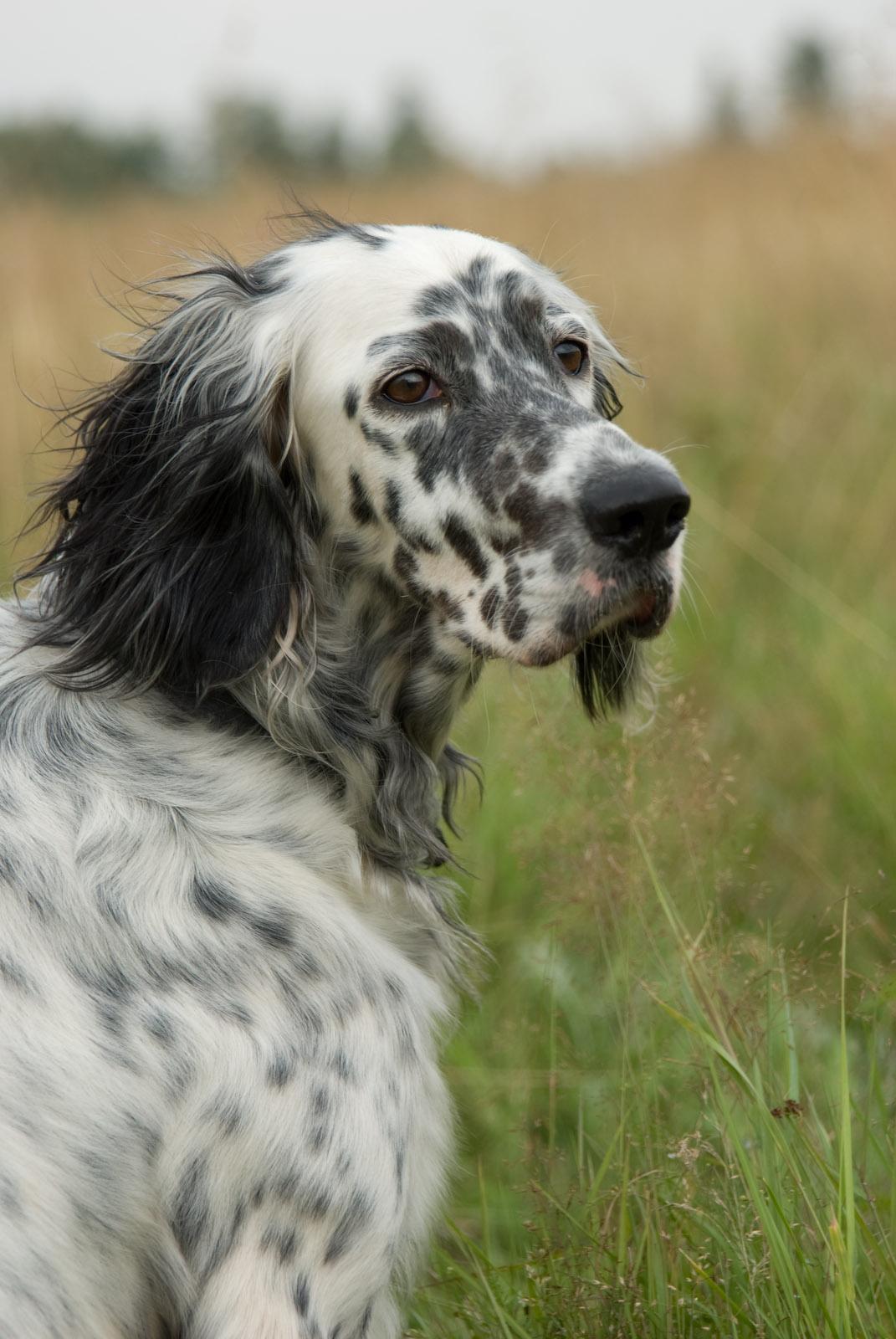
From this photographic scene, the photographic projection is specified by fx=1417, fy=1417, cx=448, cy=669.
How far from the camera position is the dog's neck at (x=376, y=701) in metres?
2.67

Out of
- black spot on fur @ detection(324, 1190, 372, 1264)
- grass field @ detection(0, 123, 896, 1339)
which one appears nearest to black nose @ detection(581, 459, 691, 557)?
grass field @ detection(0, 123, 896, 1339)

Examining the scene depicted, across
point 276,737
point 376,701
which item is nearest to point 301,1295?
point 276,737

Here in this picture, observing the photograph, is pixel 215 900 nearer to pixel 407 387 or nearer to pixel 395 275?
pixel 407 387

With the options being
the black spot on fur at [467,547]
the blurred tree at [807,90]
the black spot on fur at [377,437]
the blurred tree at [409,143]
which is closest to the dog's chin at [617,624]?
the black spot on fur at [467,547]

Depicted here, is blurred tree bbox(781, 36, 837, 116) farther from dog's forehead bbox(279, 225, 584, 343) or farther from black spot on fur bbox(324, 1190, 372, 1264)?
black spot on fur bbox(324, 1190, 372, 1264)

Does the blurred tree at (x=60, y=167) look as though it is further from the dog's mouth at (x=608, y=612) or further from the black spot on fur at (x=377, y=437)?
the dog's mouth at (x=608, y=612)

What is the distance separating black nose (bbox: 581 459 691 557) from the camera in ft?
7.94

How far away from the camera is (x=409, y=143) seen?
11.0 meters

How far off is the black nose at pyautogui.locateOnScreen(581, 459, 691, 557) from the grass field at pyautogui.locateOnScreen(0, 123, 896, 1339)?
425 millimetres

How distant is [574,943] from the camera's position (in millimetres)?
3295

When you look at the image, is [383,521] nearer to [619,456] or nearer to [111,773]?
[619,456]

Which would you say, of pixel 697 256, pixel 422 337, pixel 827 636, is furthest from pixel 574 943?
pixel 697 256

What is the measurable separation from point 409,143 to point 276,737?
9449mm

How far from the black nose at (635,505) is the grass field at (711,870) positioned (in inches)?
16.7
